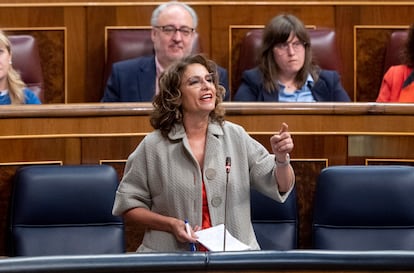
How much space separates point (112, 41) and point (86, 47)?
74 mm

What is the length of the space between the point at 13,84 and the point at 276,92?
0.50 m

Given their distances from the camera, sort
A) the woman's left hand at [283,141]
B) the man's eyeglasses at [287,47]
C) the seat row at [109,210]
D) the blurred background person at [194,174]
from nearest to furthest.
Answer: the woman's left hand at [283,141] → the blurred background person at [194,174] → the seat row at [109,210] → the man's eyeglasses at [287,47]

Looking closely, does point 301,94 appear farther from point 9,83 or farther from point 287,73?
point 9,83

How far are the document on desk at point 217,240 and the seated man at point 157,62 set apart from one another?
0.62m

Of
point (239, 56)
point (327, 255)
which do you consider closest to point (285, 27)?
point (239, 56)

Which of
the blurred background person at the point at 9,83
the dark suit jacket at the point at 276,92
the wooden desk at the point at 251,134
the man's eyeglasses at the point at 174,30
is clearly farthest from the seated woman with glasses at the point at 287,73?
the blurred background person at the point at 9,83

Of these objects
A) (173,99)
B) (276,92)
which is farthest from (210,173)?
(276,92)

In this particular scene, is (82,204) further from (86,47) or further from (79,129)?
(86,47)

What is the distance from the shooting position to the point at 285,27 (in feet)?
6.39

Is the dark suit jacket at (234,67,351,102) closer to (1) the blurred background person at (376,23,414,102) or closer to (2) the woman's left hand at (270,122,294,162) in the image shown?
(1) the blurred background person at (376,23,414,102)

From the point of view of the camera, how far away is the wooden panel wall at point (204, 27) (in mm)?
2115

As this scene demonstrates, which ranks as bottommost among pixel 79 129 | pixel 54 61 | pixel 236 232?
pixel 236 232

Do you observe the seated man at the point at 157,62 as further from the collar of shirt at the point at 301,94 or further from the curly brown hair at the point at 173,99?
the curly brown hair at the point at 173,99

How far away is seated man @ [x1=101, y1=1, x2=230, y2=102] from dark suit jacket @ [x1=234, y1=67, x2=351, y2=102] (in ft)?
0.14
